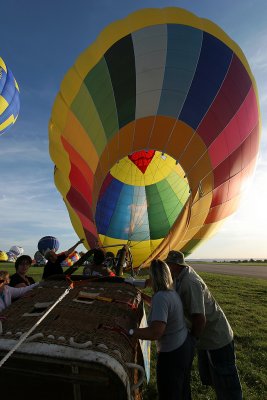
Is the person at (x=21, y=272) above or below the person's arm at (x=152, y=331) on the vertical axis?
above

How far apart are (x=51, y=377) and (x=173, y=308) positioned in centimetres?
94

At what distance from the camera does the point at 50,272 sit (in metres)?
4.65

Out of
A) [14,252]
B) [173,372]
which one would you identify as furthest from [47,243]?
[173,372]

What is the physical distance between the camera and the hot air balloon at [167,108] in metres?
6.65

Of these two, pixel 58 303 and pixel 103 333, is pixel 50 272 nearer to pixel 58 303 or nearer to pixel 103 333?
pixel 58 303

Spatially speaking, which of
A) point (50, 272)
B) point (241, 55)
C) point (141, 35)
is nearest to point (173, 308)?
point (50, 272)

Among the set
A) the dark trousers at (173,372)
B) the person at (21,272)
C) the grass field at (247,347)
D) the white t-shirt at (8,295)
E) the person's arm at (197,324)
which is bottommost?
the grass field at (247,347)

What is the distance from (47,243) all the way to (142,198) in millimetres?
34403

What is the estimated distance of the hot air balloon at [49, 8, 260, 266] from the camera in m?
6.65

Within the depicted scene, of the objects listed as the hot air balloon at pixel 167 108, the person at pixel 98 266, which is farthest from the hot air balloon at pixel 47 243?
the person at pixel 98 266

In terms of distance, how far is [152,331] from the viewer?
7.23 feet

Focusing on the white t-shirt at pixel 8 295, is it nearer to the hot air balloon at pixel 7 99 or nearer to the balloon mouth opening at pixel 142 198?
the balloon mouth opening at pixel 142 198

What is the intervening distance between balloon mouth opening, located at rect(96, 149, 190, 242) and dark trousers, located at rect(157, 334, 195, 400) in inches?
243

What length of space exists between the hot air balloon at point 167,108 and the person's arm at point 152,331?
4119 millimetres
